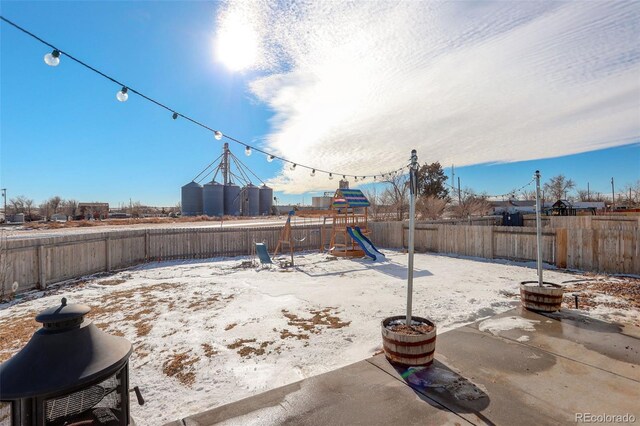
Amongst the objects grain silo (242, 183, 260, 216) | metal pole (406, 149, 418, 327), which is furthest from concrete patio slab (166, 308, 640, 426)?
grain silo (242, 183, 260, 216)

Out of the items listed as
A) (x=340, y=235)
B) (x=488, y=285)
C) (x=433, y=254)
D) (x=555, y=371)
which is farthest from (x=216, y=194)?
(x=555, y=371)

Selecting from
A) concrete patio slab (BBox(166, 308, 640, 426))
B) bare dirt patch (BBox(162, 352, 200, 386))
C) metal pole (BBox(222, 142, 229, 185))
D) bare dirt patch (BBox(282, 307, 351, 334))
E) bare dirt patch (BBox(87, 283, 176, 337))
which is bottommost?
bare dirt patch (BBox(162, 352, 200, 386))

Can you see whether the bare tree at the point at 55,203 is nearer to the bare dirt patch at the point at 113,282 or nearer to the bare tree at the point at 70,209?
the bare tree at the point at 70,209

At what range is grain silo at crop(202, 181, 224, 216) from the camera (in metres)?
46.2

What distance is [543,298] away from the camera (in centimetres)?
538

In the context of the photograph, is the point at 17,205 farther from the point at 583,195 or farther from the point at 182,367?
the point at 583,195

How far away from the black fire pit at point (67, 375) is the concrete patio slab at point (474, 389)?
0.83 metres

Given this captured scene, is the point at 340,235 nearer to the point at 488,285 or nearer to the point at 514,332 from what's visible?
the point at 488,285

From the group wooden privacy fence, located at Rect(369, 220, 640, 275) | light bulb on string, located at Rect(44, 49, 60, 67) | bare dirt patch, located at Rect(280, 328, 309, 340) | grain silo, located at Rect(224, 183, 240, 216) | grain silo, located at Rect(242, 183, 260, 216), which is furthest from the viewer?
grain silo, located at Rect(242, 183, 260, 216)

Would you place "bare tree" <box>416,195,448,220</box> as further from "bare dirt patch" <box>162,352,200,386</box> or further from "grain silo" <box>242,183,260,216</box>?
"grain silo" <box>242,183,260,216</box>

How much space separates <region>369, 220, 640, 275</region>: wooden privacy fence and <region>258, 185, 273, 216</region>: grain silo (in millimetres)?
41459

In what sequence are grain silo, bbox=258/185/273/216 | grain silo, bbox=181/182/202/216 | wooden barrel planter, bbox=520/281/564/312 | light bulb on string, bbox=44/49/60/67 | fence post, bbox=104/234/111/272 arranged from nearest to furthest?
light bulb on string, bbox=44/49/60/67
wooden barrel planter, bbox=520/281/564/312
fence post, bbox=104/234/111/272
grain silo, bbox=181/182/202/216
grain silo, bbox=258/185/273/216

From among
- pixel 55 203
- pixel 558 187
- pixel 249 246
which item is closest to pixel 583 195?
pixel 558 187

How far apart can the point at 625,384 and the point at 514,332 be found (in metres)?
1.46
